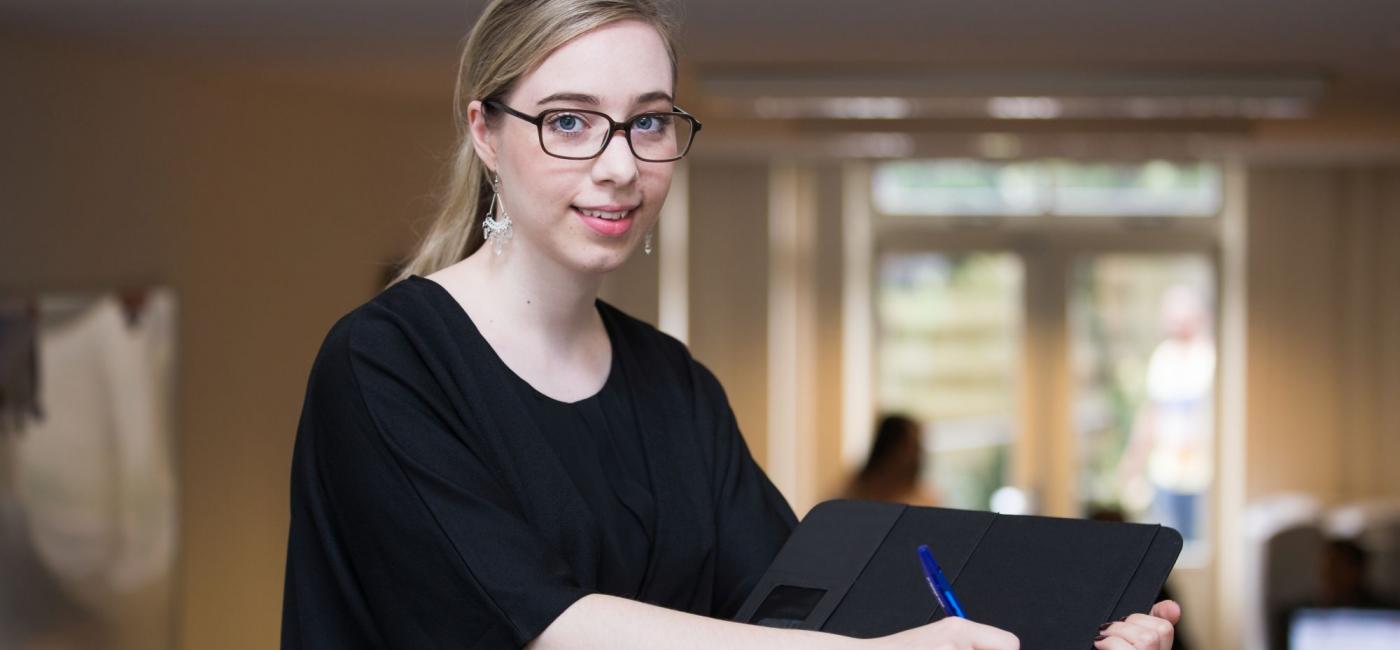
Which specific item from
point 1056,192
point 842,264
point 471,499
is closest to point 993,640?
point 471,499

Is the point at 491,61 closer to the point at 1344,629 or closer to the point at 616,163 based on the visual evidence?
the point at 616,163

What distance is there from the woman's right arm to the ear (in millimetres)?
364

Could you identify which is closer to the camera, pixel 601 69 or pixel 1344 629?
pixel 601 69

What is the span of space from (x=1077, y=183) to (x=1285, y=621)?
3953mm

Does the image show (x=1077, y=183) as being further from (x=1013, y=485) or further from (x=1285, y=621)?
(x=1285, y=621)

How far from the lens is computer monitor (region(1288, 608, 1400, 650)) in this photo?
587 cm

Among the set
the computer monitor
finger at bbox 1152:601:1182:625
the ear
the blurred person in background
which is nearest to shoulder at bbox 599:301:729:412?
the ear

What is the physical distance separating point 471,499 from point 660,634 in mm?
162

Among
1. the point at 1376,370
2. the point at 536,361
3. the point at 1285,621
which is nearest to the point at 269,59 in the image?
the point at 536,361

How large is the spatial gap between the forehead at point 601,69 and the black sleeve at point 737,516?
342 mm

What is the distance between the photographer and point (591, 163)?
1.16 meters

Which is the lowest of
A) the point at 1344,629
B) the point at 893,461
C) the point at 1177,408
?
the point at 1344,629

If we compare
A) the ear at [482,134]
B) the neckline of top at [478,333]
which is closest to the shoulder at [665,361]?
the neckline of top at [478,333]

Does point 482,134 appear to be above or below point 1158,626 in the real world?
above
